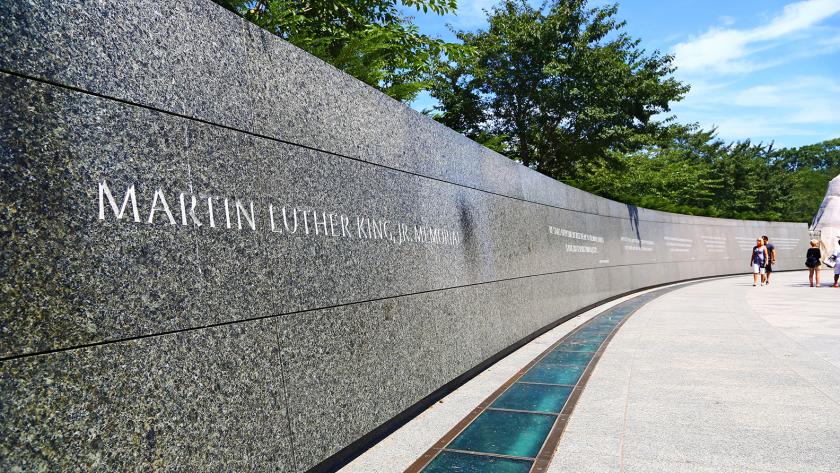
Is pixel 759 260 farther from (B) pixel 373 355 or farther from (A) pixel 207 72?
(A) pixel 207 72

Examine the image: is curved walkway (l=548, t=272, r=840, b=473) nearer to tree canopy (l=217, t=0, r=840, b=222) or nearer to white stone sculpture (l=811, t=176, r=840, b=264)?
tree canopy (l=217, t=0, r=840, b=222)

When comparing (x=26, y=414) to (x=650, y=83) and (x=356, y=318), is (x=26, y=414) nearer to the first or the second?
(x=356, y=318)

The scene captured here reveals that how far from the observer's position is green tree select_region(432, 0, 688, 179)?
65.8 feet

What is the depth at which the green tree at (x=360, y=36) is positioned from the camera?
6.71 metres

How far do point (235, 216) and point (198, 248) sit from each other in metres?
0.36

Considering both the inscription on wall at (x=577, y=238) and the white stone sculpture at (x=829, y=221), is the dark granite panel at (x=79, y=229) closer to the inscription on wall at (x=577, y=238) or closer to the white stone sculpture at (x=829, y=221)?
the inscription on wall at (x=577, y=238)

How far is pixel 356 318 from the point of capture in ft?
15.4

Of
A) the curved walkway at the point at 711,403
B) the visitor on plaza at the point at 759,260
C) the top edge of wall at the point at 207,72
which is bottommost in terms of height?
the curved walkway at the point at 711,403

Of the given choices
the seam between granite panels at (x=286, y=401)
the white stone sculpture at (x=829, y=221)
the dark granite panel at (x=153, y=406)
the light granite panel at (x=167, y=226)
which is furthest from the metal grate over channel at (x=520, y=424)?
the white stone sculpture at (x=829, y=221)

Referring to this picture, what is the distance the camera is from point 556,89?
20281mm

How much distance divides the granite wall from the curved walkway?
5.80ft

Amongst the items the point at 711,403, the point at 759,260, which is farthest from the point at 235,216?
the point at 759,260

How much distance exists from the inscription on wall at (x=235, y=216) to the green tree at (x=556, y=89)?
14.4 meters

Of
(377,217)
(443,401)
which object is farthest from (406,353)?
(377,217)
